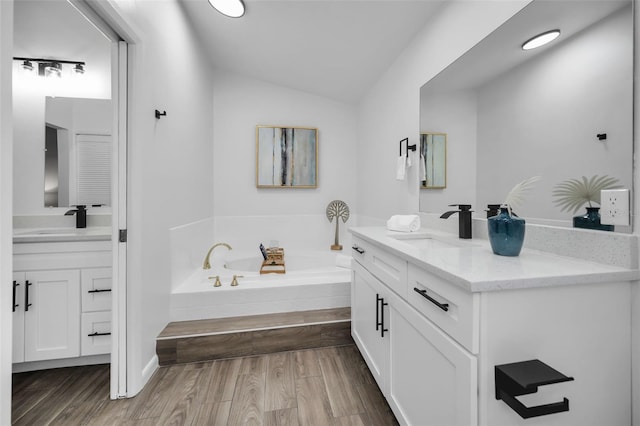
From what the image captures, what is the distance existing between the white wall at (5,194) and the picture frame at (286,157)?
2475 mm

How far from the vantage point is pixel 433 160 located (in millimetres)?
1877

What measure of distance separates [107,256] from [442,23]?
2595mm

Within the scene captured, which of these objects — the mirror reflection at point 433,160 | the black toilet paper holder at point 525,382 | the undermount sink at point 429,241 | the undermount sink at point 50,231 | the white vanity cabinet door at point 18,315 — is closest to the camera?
the black toilet paper holder at point 525,382

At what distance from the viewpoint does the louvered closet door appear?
204 centimetres

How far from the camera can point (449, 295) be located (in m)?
0.83

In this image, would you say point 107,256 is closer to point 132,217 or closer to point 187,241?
point 132,217

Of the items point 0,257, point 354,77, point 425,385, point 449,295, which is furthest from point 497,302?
point 354,77

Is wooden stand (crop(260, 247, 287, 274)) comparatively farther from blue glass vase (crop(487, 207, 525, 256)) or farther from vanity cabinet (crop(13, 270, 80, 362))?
blue glass vase (crop(487, 207, 525, 256))

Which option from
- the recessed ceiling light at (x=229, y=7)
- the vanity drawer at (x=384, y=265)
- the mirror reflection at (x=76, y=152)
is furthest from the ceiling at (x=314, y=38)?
the vanity drawer at (x=384, y=265)

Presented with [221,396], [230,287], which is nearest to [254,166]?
[230,287]

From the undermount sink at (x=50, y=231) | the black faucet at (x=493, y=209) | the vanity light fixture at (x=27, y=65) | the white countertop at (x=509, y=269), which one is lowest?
the white countertop at (x=509, y=269)

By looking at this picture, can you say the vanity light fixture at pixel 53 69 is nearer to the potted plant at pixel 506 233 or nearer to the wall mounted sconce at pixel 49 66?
the wall mounted sconce at pixel 49 66

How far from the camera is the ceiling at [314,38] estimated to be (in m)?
1.94

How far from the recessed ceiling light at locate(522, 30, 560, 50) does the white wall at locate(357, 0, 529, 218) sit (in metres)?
0.17
